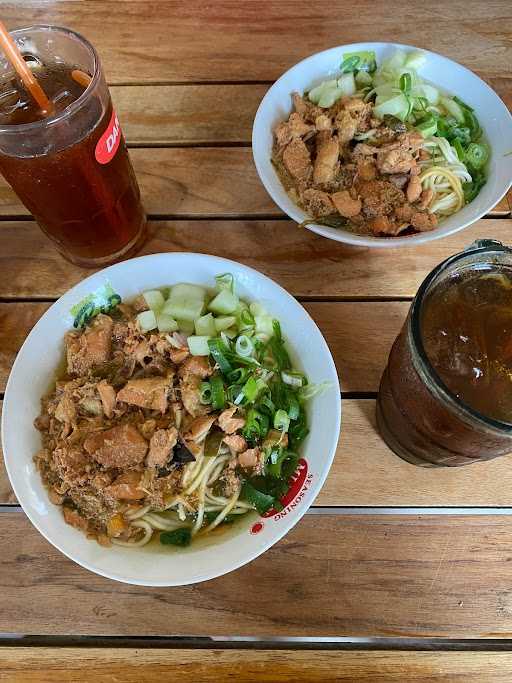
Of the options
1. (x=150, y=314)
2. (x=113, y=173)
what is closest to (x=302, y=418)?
(x=150, y=314)

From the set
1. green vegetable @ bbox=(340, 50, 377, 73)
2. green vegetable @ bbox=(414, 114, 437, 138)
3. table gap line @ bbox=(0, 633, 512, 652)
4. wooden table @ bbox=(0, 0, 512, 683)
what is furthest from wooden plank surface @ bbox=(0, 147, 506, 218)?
table gap line @ bbox=(0, 633, 512, 652)

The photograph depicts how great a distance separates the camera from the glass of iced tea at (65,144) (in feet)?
3.82

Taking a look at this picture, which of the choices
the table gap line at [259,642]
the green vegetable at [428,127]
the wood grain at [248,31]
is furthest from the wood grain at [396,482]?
the wood grain at [248,31]

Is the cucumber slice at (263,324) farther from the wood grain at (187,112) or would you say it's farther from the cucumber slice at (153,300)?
the wood grain at (187,112)

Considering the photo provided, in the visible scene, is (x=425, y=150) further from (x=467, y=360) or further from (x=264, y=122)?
(x=467, y=360)

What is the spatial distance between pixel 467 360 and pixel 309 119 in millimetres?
926

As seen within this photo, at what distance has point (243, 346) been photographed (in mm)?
1249

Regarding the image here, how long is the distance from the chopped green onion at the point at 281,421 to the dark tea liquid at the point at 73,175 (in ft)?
2.10

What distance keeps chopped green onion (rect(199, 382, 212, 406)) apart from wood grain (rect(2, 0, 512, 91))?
3.59ft

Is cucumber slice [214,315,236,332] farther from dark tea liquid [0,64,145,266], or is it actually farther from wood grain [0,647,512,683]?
wood grain [0,647,512,683]

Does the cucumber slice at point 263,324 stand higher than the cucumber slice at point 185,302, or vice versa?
the cucumber slice at point 185,302

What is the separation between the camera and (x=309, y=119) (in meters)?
1.59

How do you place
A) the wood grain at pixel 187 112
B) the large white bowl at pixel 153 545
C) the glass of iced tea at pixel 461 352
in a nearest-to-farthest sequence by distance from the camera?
1. the glass of iced tea at pixel 461 352
2. the large white bowl at pixel 153 545
3. the wood grain at pixel 187 112

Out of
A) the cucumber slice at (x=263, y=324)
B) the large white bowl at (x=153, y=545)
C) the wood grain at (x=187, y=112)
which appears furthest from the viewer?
the wood grain at (x=187, y=112)
